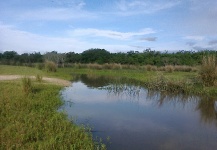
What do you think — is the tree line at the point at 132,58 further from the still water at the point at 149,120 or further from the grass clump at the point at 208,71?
the still water at the point at 149,120

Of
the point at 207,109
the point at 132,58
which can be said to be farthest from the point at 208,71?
the point at 132,58

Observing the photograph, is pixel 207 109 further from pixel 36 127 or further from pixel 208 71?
pixel 36 127

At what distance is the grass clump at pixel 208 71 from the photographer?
16.8m

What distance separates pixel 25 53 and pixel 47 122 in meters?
67.7

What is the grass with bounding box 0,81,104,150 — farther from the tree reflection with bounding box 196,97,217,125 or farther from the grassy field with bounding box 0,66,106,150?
the tree reflection with bounding box 196,97,217,125

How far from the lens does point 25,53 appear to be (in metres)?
72.2

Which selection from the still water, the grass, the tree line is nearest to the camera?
the grass

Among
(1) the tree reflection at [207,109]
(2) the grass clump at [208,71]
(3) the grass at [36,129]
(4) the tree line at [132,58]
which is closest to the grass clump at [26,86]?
(3) the grass at [36,129]

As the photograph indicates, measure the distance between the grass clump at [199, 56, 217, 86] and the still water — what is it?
2743 millimetres

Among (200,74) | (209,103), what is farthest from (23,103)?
(200,74)

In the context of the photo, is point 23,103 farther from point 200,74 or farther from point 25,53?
point 25,53

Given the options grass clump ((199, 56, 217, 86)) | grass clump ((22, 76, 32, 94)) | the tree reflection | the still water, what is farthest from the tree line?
grass clump ((22, 76, 32, 94))

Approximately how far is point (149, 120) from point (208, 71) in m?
8.59

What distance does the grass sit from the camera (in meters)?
6.48
